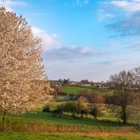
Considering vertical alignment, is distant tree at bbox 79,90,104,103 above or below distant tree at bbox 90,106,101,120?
above

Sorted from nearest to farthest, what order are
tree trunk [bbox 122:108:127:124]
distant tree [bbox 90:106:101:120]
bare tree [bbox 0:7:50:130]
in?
bare tree [bbox 0:7:50:130] < tree trunk [bbox 122:108:127:124] < distant tree [bbox 90:106:101:120]

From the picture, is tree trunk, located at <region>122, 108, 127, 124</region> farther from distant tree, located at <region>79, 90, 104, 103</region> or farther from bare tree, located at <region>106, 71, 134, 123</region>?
distant tree, located at <region>79, 90, 104, 103</region>

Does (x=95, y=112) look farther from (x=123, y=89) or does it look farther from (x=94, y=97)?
(x=94, y=97)

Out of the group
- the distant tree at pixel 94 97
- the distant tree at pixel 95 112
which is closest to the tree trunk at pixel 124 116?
the distant tree at pixel 95 112

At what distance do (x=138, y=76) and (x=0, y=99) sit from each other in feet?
173

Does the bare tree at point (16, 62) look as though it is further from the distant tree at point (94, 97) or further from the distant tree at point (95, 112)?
the distant tree at point (94, 97)

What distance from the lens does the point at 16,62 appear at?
27.8 meters

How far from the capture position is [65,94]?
113000mm

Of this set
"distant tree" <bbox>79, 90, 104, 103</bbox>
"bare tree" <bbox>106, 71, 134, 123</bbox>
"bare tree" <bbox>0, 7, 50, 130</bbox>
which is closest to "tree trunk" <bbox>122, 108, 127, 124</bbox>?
"bare tree" <bbox>106, 71, 134, 123</bbox>

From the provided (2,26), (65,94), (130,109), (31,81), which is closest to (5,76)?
(2,26)

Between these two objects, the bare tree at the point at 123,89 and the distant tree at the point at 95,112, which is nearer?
the bare tree at the point at 123,89

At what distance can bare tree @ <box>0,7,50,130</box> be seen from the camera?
26.2 meters

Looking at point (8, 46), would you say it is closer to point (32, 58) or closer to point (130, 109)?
point (32, 58)

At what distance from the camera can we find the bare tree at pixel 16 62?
86.1 ft
